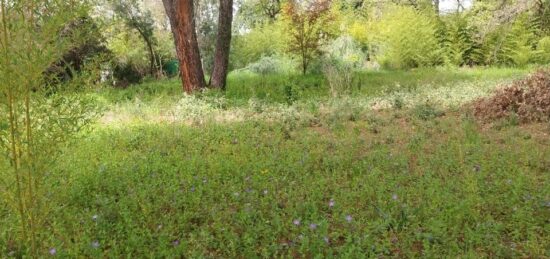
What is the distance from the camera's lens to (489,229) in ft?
10.1

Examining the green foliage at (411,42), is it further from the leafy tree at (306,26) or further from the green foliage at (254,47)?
the green foliage at (254,47)

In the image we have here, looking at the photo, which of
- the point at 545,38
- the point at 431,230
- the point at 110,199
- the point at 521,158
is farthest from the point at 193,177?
the point at 545,38

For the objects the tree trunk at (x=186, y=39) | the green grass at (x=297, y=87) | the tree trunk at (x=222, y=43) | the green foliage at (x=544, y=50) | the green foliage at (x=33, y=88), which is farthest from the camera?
the green foliage at (x=544, y=50)

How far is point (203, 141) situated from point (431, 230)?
140 inches

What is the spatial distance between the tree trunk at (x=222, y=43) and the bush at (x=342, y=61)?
8.20ft

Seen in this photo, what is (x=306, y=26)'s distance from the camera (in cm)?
1362

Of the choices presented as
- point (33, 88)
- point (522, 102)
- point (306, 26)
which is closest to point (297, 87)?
point (306, 26)

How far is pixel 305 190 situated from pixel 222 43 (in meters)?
6.72

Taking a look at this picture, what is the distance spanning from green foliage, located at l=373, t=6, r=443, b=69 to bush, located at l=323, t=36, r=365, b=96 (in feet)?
4.56

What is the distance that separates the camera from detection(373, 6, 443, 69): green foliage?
55.0ft

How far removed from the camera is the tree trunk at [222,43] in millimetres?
9758

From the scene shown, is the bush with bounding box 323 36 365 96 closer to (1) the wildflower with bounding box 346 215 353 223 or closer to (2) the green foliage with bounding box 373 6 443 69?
(2) the green foliage with bounding box 373 6 443 69

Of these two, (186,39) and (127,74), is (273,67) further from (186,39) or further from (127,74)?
(127,74)

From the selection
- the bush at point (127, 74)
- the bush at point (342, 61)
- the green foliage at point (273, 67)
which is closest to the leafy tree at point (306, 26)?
the bush at point (342, 61)
